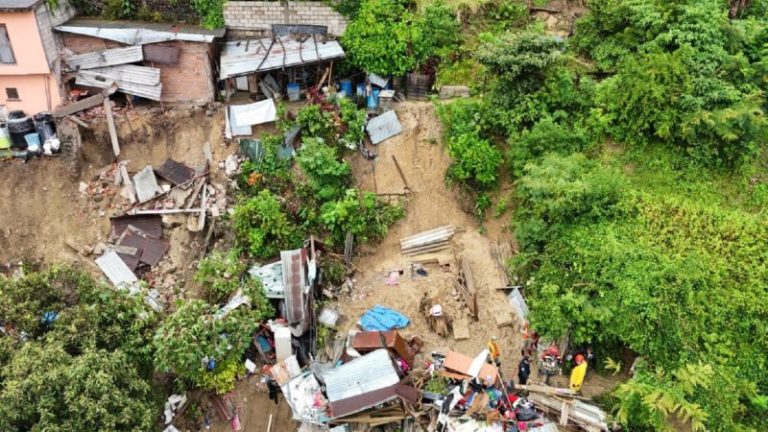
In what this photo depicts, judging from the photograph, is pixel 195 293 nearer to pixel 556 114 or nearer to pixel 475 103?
pixel 475 103

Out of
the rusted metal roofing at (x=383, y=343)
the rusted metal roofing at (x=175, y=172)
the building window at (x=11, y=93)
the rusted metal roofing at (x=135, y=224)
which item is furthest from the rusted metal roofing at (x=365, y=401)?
the building window at (x=11, y=93)

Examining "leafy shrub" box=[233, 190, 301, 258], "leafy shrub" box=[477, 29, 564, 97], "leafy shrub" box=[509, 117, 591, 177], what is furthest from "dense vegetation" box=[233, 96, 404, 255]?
"leafy shrub" box=[477, 29, 564, 97]

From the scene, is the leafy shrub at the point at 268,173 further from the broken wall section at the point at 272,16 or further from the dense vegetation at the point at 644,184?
the dense vegetation at the point at 644,184

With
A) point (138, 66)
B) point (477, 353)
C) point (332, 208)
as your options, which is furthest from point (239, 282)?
point (138, 66)

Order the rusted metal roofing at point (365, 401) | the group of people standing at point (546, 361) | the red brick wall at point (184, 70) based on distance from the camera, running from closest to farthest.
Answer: the rusted metal roofing at point (365, 401), the group of people standing at point (546, 361), the red brick wall at point (184, 70)

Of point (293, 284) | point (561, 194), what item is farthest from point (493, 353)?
point (293, 284)
